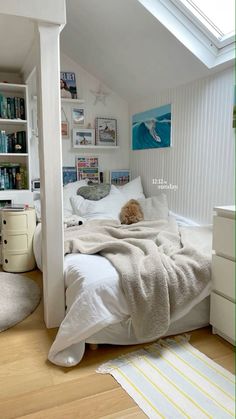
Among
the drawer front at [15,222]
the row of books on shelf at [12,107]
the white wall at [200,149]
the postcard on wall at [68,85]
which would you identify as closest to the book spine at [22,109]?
the row of books on shelf at [12,107]

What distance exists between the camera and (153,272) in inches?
70.2

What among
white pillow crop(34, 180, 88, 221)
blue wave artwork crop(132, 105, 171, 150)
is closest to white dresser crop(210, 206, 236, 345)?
blue wave artwork crop(132, 105, 171, 150)

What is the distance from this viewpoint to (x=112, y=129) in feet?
12.8

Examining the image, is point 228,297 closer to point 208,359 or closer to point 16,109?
point 208,359

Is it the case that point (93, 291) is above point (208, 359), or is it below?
above

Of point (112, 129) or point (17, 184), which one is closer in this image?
point (17, 184)

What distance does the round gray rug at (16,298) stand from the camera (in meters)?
2.11

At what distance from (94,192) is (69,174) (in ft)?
1.63

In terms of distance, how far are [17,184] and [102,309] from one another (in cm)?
211

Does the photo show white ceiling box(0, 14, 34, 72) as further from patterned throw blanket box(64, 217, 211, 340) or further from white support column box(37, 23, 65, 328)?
patterned throw blanket box(64, 217, 211, 340)

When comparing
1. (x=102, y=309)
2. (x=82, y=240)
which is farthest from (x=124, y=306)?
(x=82, y=240)

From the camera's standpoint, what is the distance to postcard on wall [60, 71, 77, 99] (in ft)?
11.9

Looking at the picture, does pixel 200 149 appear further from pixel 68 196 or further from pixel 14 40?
pixel 14 40

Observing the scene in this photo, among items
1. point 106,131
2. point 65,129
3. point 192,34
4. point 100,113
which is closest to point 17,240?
point 65,129
